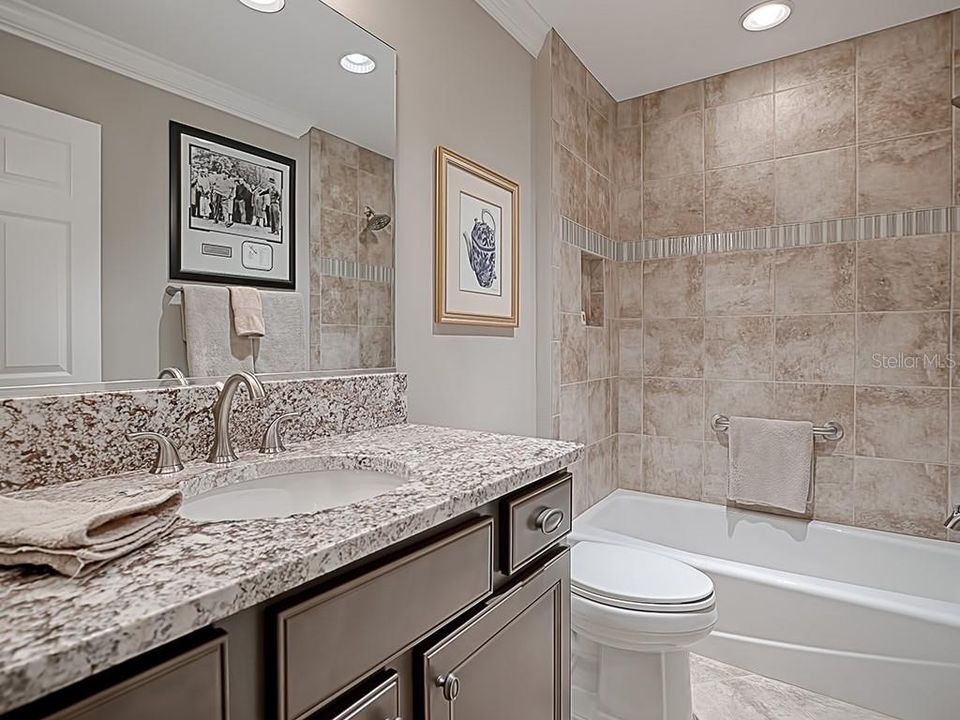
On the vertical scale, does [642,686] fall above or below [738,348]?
below

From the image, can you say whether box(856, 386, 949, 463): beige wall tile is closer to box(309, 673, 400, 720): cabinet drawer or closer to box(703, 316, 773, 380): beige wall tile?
box(703, 316, 773, 380): beige wall tile

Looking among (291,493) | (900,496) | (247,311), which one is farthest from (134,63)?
(900,496)

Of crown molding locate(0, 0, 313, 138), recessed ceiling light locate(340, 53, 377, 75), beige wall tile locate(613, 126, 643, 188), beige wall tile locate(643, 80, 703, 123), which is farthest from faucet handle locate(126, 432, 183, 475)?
beige wall tile locate(643, 80, 703, 123)

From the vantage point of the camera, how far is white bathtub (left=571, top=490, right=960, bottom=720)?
1.81m

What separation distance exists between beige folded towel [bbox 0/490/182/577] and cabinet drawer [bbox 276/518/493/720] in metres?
0.19

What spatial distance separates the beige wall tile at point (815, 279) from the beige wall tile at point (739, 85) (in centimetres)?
78

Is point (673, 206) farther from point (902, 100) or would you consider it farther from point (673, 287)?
point (902, 100)

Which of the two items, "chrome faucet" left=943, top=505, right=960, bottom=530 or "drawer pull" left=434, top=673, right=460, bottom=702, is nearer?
"drawer pull" left=434, top=673, right=460, bottom=702

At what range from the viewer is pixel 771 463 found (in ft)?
8.55

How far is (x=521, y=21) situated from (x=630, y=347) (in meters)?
1.64

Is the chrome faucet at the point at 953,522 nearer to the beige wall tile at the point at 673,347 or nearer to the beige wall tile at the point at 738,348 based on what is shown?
the beige wall tile at the point at 738,348

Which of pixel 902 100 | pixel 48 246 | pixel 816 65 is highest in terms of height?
pixel 816 65

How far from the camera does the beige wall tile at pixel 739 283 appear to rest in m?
2.67

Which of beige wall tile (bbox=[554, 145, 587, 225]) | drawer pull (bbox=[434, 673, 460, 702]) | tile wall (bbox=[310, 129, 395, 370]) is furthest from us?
beige wall tile (bbox=[554, 145, 587, 225])
